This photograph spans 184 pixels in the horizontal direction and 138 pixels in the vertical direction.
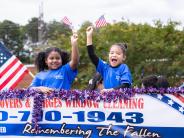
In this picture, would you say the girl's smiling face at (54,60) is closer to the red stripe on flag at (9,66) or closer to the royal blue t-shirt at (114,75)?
the royal blue t-shirt at (114,75)

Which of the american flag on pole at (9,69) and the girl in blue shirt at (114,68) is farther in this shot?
the american flag on pole at (9,69)

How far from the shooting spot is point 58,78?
662cm

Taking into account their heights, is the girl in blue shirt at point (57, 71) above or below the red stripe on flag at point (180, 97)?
above

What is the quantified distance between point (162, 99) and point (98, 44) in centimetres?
2045

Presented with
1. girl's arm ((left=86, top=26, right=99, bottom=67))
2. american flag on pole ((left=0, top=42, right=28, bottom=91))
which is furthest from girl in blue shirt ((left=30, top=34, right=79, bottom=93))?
american flag on pole ((left=0, top=42, right=28, bottom=91))

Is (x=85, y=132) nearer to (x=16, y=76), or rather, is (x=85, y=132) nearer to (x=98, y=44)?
(x=16, y=76)

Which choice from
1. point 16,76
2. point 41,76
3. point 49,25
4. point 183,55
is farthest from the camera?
point 49,25

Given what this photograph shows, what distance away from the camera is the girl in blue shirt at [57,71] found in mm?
6562

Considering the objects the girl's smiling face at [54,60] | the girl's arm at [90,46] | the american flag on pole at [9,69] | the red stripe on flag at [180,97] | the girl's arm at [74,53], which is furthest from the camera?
the american flag on pole at [9,69]

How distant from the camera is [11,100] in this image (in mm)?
6293

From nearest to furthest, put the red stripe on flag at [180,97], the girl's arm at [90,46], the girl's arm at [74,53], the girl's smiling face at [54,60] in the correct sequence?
the red stripe on flag at [180,97], the girl's arm at [74,53], the girl's arm at [90,46], the girl's smiling face at [54,60]

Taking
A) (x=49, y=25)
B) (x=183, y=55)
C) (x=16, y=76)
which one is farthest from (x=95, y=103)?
(x=49, y=25)

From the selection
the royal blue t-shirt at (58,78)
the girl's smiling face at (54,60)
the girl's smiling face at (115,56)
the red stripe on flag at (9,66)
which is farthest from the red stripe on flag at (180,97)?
the red stripe on flag at (9,66)

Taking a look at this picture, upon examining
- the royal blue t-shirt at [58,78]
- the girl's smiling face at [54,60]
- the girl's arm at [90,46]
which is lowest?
the royal blue t-shirt at [58,78]
